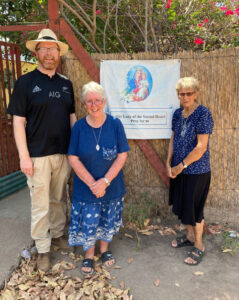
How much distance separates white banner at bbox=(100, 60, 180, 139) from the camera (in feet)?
10.2

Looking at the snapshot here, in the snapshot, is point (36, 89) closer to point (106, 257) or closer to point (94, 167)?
point (94, 167)

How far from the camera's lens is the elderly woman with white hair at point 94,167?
2430mm

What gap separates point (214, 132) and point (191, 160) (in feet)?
2.87

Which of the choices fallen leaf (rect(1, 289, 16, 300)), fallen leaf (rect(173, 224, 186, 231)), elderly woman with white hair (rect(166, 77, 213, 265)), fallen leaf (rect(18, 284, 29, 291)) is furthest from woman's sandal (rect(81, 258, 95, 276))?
fallen leaf (rect(173, 224, 186, 231))

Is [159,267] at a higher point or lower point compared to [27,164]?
lower

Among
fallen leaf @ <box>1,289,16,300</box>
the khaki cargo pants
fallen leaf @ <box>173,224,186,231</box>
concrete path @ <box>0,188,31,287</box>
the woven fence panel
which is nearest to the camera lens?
fallen leaf @ <box>1,289,16,300</box>

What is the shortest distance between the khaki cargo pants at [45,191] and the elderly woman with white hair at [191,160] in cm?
124

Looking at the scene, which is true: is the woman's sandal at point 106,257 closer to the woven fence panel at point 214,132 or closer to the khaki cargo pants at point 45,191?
the khaki cargo pants at point 45,191

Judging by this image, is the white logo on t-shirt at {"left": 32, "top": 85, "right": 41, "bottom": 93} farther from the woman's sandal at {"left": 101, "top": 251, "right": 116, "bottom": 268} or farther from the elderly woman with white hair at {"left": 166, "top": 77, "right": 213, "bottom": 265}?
the woman's sandal at {"left": 101, "top": 251, "right": 116, "bottom": 268}

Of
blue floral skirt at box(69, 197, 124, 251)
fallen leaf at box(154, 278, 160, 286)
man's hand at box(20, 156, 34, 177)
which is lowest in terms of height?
fallen leaf at box(154, 278, 160, 286)

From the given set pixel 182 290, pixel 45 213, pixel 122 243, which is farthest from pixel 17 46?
pixel 182 290

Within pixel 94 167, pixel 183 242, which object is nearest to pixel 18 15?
pixel 94 167

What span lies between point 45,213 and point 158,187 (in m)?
1.55

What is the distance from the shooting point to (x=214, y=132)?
3256mm
